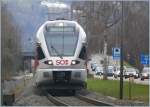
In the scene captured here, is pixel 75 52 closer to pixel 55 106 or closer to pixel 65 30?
pixel 65 30

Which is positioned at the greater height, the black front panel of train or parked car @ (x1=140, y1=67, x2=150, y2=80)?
the black front panel of train

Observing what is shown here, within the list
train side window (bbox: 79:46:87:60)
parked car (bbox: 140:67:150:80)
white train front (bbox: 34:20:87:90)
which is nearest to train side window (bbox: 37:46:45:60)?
white train front (bbox: 34:20:87:90)

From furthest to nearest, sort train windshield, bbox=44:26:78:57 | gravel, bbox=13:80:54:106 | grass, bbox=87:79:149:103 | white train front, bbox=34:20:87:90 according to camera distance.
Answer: train windshield, bbox=44:26:78:57
white train front, bbox=34:20:87:90
grass, bbox=87:79:149:103
gravel, bbox=13:80:54:106

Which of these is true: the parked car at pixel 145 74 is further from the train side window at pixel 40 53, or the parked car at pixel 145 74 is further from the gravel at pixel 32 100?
the train side window at pixel 40 53

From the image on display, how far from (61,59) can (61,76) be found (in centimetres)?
93

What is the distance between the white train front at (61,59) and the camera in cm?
2828

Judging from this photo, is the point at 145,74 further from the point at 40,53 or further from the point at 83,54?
the point at 40,53

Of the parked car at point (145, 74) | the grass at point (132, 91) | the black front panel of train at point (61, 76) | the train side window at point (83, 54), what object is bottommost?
the parked car at point (145, 74)

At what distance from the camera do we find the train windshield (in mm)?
28484

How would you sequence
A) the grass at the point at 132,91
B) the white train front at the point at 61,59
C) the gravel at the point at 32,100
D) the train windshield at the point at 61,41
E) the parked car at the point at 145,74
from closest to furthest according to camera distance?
the gravel at the point at 32,100, the grass at the point at 132,91, the white train front at the point at 61,59, the train windshield at the point at 61,41, the parked car at the point at 145,74

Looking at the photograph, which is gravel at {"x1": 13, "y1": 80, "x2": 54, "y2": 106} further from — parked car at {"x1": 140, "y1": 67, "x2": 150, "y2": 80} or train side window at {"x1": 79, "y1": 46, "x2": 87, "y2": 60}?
parked car at {"x1": 140, "y1": 67, "x2": 150, "y2": 80}

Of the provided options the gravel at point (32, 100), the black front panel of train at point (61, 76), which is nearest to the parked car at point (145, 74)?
the gravel at point (32, 100)

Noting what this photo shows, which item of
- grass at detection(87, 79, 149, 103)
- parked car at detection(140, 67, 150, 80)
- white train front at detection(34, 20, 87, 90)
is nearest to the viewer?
grass at detection(87, 79, 149, 103)

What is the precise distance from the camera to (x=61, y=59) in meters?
28.2
